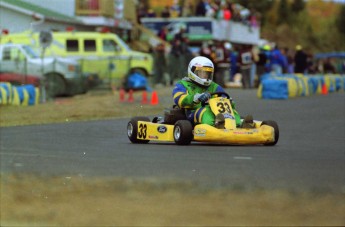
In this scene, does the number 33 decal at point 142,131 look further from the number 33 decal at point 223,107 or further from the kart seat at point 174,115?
the number 33 decal at point 223,107

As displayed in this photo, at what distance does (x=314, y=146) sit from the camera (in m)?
14.1

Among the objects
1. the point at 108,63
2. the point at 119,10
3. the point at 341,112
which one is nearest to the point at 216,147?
the point at 341,112

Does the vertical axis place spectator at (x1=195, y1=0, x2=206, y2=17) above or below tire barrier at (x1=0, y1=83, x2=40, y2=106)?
above

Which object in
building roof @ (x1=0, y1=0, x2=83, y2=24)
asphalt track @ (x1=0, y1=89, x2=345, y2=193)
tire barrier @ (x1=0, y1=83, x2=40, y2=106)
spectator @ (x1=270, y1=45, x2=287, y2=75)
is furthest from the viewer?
building roof @ (x1=0, y1=0, x2=83, y2=24)

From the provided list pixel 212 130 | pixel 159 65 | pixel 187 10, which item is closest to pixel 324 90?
pixel 159 65

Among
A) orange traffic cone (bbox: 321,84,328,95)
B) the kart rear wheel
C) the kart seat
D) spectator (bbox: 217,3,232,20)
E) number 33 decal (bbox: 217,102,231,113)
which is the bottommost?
orange traffic cone (bbox: 321,84,328,95)

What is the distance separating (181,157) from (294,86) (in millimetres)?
18203

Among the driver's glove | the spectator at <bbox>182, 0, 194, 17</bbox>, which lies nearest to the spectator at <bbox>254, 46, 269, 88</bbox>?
the spectator at <bbox>182, 0, 194, 17</bbox>

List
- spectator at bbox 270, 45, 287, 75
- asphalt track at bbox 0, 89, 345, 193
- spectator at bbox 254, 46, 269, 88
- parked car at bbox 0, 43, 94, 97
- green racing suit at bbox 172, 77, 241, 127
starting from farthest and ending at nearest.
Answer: spectator at bbox 270, 45, 287, 75
spectator at bbox 254, 46, 269, 88
parked car at bbox 0, 43, 94, 97
green racing suit at bbox 172, 77, 241, 127
asphalt track at bbox 0, 89, 345, 193

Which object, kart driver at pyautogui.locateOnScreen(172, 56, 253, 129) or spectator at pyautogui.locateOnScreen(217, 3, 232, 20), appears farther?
spectator at pyautogui.locateOnScreen(217, 3, 232, 20)

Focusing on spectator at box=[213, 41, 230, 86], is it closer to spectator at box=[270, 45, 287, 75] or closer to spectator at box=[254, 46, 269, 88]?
spectator at box=[254, 46, 269, 88]

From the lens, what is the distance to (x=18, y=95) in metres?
24.3

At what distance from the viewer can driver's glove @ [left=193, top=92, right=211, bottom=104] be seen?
13680mm

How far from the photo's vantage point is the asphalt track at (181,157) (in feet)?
32.2
